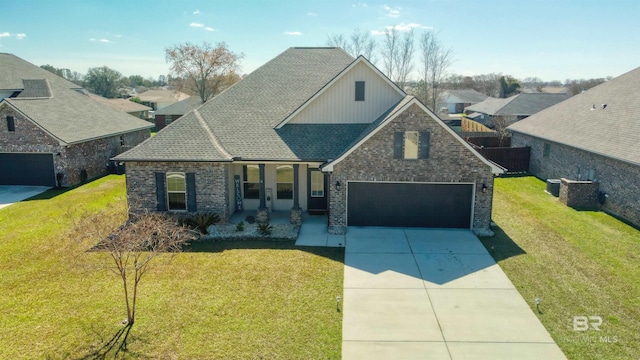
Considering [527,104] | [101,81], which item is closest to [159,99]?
[101,81]

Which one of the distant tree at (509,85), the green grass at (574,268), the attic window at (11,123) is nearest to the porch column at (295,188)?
the green grass at (574,268)

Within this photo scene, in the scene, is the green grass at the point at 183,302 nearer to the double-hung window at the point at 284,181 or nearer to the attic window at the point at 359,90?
the double-hung window at the point at 284,181

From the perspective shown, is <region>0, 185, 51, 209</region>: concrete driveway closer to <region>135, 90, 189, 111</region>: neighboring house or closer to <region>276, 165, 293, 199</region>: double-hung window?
<region>276, 165, 293, 199</region>: double-hung window

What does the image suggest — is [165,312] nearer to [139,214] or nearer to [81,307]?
[81,307]

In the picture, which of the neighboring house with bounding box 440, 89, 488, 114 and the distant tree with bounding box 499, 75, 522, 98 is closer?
the neighboring house with bounding box 440, 89, 488, 114

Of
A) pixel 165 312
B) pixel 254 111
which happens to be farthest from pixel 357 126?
pixel 165 312

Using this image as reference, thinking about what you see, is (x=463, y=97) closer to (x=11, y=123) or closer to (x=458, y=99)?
(x=458, y=99)

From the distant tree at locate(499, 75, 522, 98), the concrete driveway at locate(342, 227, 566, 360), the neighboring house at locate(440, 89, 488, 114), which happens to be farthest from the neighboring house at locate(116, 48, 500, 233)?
the distant tree at locate(499, 75, 522, 98)
